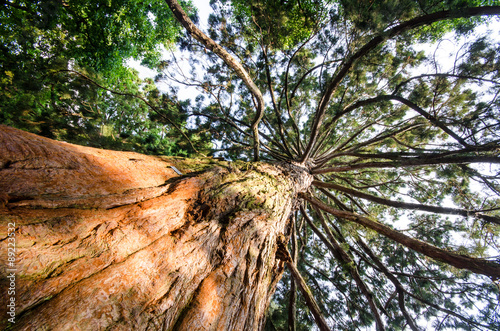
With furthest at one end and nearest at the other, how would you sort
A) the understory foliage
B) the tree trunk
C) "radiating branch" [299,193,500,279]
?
the understory foliage, "radiating branch" [299,193,500,279], the tree trunk

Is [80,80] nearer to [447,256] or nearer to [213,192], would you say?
[213,192]

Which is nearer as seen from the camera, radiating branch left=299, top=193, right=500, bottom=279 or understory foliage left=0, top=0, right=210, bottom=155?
radiating branch left=299, top=193, right=500, bottom=279

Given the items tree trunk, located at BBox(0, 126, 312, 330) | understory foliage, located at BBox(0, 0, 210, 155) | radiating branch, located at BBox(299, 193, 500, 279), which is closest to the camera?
tree trunk, located at BBox(0, 126, 312, 330)

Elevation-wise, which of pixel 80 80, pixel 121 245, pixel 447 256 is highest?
pixel 80 80

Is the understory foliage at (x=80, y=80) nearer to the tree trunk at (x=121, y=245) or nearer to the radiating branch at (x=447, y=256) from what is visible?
the tree trunk at (x=121, y=245)

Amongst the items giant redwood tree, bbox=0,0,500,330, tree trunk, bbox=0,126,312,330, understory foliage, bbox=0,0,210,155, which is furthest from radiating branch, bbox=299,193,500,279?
understory foliage, bbox=0,0,210,155

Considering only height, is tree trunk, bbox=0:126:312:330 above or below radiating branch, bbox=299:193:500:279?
below

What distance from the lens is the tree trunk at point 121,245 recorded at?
26.1 inches

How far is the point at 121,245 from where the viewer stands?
0.92 m

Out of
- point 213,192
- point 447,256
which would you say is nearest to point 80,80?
point 213,192

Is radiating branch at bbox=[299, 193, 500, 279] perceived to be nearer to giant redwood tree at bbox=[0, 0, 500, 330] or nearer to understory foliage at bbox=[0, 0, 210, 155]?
giant redwood tree at bbox=[0, 0, 500, 330]

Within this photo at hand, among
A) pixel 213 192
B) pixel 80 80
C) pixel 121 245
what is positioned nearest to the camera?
pixel 121 245

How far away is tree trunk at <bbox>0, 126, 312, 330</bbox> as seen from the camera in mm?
664

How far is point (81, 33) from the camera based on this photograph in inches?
171
